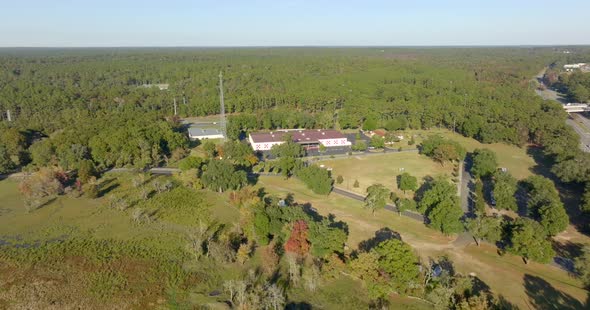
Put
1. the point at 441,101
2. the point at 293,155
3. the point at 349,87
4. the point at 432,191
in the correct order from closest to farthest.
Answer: the point at 432,191, the point at 293,155, the point at 441,101, the point at 349,87

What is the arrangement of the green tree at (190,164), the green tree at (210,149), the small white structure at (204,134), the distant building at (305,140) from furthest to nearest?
1. the small white structure at (204,134)
2. the distant building at (305,140)
3. the green tree at (210,149)
4. the green tree at (190,164)

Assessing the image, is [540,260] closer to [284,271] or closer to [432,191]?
[432,191]

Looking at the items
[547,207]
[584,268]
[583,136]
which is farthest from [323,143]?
[583,136]

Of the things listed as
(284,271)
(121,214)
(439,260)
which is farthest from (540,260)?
(121,214)

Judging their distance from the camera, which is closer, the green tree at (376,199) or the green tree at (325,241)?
the green tree at (325,241)

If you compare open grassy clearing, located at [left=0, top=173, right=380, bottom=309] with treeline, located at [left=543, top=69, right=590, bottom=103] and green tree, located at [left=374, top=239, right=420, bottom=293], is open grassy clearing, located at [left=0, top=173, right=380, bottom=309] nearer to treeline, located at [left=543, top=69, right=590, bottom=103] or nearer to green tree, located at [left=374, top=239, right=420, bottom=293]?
green tree, located at [left=374, top=239, right=420, bottom=293]

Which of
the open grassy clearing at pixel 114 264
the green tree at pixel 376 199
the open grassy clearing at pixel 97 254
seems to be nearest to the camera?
the open grassy clearing at pixel 114 264

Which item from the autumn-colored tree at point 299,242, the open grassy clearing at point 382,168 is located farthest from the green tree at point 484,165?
the autumn-colored tree at point 299,242

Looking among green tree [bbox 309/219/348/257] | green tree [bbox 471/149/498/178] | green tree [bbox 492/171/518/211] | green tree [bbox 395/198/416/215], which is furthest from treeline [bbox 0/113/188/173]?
green tree [bbox 492/171/518/211]

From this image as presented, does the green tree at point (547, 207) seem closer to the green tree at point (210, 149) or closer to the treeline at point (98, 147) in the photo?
the green tree at point (210, 149)
